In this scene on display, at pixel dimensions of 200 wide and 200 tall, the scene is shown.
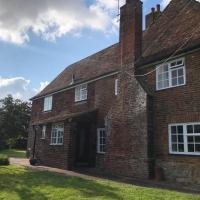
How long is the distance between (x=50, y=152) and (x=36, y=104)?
987cm

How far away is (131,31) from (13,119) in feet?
142

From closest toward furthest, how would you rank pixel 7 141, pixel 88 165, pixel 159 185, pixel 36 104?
pixel 159 185 < pixel 88 165 < pixel 36 104 < pixel 7 141

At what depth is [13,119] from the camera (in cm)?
5503

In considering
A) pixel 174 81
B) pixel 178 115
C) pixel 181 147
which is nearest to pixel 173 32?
pixel 174 81

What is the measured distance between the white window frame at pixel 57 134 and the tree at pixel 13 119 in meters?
29.4

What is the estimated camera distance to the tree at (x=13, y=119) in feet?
171

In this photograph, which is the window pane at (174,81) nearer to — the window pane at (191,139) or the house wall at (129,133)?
the house wall at (129,133)

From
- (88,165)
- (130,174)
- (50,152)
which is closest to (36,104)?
(50,152)

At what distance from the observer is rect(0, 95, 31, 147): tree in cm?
5212

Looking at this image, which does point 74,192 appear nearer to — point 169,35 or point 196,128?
point 196,128

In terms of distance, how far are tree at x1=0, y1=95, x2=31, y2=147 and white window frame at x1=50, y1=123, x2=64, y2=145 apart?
29398 millimetres

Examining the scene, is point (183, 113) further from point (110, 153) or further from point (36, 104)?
point (36, 104)

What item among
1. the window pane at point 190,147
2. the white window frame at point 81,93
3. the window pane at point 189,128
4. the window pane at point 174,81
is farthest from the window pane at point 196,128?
the white window frame at point 81,93

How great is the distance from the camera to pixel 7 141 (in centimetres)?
4781
